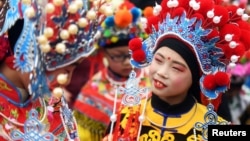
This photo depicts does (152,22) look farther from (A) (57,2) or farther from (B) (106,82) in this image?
(B) (106,82)

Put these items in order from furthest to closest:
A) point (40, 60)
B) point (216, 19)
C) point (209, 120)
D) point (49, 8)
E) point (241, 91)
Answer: point (241, 91), point (209, 120), point (216, 19), point (40, 60), point (49, 8)

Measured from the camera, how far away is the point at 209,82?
8.33 ft

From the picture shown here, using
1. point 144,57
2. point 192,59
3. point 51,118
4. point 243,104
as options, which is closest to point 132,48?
point 144,57

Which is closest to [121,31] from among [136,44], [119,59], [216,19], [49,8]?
[119,59]

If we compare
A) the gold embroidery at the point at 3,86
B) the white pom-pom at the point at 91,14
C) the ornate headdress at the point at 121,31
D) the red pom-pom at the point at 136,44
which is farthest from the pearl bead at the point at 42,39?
the ornate headdress at the point at 121,31

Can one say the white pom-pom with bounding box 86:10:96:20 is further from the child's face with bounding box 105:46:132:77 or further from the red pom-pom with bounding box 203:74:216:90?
the child's face with bounding box 105:46:132:77

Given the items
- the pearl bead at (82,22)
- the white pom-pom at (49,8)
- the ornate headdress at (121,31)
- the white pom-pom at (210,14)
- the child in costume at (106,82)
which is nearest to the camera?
the white pom-pom at (49,8)

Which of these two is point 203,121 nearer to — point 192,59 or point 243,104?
point 192,59

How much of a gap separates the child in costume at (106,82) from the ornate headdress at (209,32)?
93 centimetres

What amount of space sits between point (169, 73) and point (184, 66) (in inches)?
2.5

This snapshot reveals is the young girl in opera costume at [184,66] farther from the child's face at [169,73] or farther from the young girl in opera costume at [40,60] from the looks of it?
the young girl in opera costume at [40,60]

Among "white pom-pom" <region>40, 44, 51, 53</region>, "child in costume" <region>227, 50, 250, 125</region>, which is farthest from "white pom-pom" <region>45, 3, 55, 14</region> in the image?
"child in costume" <region>227, 50, 250, 125</region>

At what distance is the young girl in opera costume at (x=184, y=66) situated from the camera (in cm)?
253

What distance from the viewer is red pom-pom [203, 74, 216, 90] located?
2.54 metres
